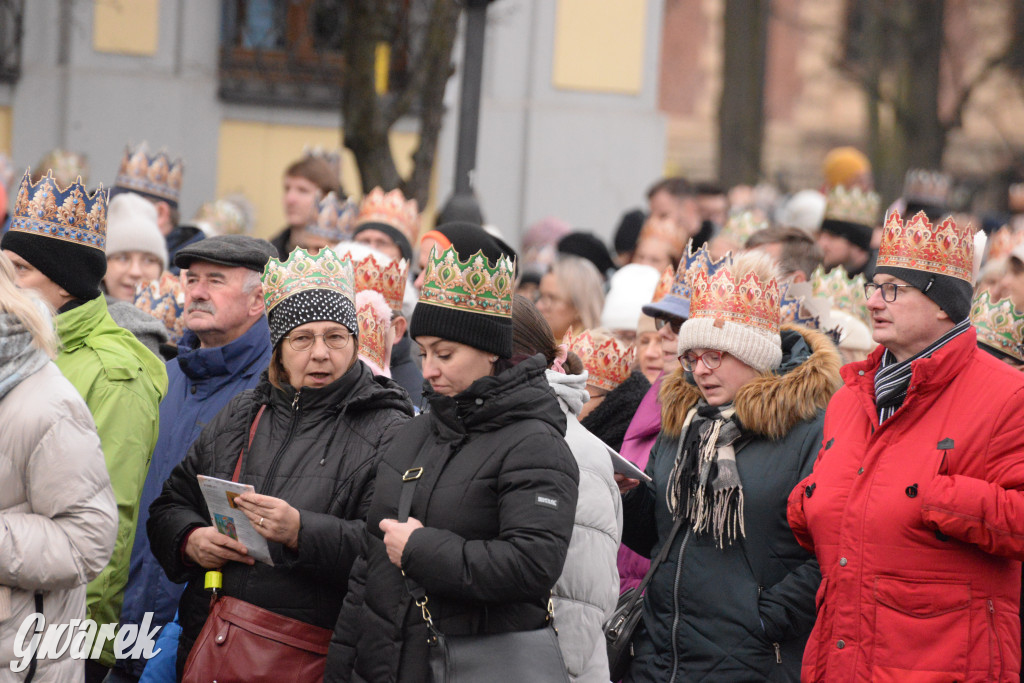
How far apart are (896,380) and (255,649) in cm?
217

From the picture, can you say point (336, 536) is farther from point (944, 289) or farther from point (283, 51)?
point (283, 51)

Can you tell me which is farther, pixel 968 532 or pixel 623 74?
pixel 623 74

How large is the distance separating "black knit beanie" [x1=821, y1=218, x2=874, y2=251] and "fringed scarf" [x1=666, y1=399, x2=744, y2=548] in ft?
15.5

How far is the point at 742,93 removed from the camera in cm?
1950

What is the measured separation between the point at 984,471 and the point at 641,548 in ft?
4.61

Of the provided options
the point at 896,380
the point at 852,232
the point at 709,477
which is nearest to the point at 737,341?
the point at 709,477

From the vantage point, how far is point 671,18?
123 ft

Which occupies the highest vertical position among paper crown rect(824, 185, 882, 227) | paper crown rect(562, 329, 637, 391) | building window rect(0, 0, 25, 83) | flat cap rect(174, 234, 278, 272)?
building window rect(0, 0, 25, 83)

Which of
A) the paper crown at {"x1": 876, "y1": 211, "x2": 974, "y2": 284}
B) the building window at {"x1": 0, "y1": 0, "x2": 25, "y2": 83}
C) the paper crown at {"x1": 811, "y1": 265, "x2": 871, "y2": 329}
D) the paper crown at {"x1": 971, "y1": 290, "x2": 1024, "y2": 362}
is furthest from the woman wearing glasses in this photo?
the building window at {"x1": 0, "y1": 0, "x2": 25, "y2": 83}

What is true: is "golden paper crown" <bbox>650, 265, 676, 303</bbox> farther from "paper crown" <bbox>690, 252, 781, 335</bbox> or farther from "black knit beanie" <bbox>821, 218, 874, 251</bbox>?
"black knit beanie" <bbox>821, 218, 874, 251</bbox>

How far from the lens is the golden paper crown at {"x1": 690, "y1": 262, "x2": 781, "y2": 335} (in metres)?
5.11

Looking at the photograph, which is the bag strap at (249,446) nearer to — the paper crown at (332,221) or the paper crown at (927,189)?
the paper crown at (332,221)

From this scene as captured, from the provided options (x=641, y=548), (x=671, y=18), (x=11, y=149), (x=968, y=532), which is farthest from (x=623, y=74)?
(x=671, y=18)

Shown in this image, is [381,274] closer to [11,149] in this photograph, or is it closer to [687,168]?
[11,149]
